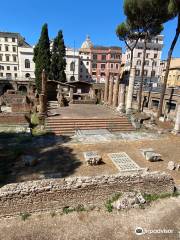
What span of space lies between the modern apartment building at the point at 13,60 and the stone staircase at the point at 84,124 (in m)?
38.5

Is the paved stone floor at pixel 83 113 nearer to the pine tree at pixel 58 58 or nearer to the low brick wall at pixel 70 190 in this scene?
the low brick wall at pixel 70 190

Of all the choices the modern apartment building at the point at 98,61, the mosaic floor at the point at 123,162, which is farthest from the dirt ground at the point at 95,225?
the modern apartment building at the point at 98,61


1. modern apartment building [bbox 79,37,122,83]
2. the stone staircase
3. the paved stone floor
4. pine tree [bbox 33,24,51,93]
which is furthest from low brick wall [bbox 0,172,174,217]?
modern apartment building [bbox 79,37,122,83]

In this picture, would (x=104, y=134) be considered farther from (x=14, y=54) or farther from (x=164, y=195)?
(x=14, y=54)

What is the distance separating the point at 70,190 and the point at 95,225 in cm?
134

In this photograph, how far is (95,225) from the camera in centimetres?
550

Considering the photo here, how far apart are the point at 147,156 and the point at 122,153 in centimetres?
148

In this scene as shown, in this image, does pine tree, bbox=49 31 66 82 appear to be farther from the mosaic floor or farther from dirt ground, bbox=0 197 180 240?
dirt ground, bbox=0 197 180 240

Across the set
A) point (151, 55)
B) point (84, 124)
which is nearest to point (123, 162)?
point (84, 124)

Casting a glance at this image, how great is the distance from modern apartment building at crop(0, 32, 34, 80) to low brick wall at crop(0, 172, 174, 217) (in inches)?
1896

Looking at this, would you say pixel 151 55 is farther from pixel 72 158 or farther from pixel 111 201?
pixel 111 201

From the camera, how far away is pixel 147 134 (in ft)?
48.2

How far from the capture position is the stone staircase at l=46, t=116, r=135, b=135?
48.0 ft

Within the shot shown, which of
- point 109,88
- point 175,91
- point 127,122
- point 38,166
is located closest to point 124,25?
point 109,88
